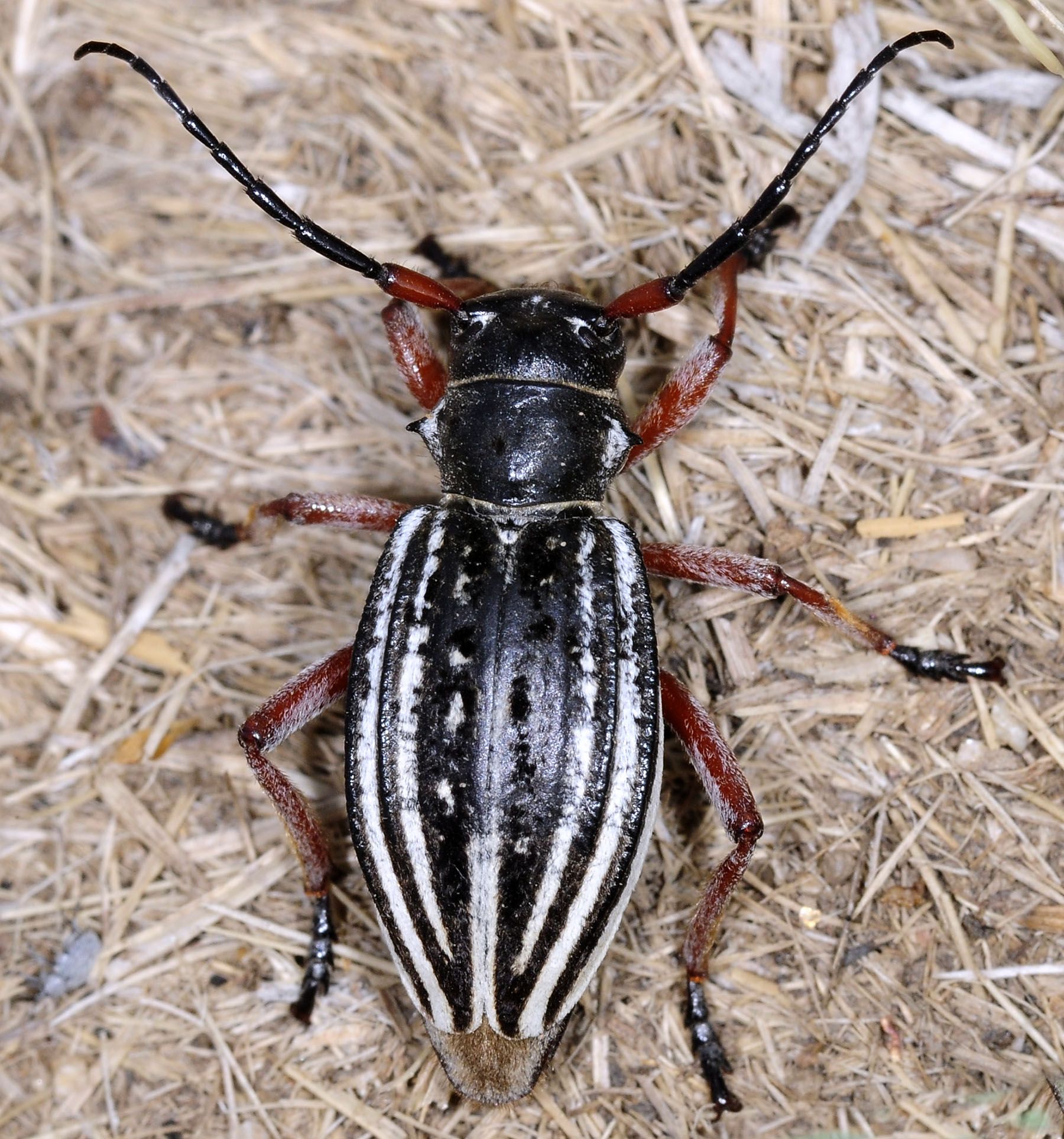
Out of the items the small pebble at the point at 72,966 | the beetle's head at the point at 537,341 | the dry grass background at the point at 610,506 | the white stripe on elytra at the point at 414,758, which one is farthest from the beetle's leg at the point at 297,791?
the beetle's head at the point at 537,341

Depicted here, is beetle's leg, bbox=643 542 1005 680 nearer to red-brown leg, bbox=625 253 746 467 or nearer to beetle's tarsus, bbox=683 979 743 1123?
red-brown leg, bbox=625 253 746 467

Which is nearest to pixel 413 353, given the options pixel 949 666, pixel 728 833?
pixel 728 833

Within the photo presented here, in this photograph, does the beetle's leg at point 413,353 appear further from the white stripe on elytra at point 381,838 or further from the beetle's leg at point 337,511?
the white stripe on elytra at point 381,838

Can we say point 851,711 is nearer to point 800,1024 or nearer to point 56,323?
point 800,1024

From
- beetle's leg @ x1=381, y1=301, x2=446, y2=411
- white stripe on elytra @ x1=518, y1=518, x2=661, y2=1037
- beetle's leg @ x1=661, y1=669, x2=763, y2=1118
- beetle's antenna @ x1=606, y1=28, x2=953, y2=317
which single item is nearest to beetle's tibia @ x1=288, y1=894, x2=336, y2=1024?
white stripe on elytra @ x1=518, y1=518, x2=661, y2=1037

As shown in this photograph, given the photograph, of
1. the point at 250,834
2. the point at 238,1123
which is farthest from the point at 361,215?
the point at 238,1123

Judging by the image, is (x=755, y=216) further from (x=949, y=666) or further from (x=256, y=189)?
(x=949, y=666)

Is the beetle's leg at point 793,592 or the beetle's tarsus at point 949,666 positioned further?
the beetle's tarsus at point 949,666
